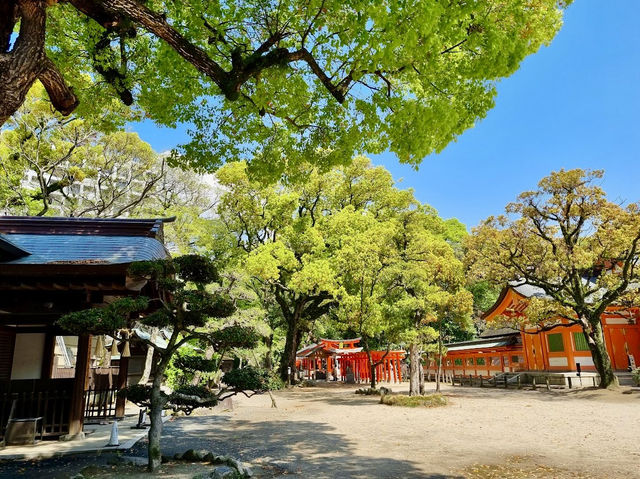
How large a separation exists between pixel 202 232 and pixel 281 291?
5.98 m

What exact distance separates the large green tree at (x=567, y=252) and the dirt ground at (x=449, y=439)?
366 cm

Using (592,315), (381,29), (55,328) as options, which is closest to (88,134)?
(55,328)

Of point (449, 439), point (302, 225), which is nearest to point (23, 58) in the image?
point (449, 439)

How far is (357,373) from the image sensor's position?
91.4 ft

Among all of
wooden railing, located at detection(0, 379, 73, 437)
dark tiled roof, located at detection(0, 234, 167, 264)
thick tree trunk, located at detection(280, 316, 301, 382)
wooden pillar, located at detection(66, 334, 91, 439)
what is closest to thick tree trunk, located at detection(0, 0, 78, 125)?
dark tiled roof, located at detection(0, 234, 167, 264)

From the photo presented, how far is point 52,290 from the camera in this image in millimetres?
7098

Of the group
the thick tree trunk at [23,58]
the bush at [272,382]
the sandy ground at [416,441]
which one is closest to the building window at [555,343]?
the sandy ground at [416,441]

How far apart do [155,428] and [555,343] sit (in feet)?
72.7

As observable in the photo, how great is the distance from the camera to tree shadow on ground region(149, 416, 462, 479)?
5.93 m

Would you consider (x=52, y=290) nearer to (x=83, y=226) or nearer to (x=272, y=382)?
(x=83, y=226)

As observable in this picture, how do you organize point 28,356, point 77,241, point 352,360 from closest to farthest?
point 77,241 < point 28,356 < point 352,360

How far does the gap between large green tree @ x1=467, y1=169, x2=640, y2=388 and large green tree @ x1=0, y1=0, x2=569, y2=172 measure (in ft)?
40.7

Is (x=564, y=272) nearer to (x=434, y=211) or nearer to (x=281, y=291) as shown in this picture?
(x=434, y=211)

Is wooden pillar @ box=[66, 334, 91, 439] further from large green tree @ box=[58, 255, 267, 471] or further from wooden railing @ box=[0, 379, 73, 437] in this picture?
large green tree @ box=[58, 255, 267, 471]
